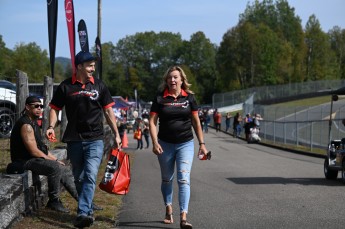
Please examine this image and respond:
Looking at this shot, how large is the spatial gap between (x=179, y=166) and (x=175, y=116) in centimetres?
60

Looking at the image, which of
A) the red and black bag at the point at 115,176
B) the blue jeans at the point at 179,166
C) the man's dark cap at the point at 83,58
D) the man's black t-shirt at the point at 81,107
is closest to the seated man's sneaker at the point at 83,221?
the red and black bag at the point at 115,176

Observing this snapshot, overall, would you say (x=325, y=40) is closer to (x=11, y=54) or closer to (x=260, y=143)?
(x=11, y=54)

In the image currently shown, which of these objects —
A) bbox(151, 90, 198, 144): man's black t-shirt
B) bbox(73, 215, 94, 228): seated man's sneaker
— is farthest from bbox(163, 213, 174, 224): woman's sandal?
bbox(73, 215, 94, 228): seated man's sneaker

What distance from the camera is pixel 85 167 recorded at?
22.5 feet

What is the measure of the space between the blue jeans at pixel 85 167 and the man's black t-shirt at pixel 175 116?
804mm

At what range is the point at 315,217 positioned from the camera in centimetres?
786

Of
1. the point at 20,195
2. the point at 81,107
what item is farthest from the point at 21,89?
the point at 20,195

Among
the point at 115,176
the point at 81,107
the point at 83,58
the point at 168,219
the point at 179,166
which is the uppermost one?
the point at 83,58

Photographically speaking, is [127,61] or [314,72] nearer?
[314,72]

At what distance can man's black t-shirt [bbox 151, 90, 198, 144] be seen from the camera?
7.20 meters

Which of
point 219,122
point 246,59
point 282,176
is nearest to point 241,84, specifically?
Result: point 246,59

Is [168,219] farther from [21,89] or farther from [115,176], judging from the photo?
[21,89]

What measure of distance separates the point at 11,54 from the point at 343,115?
89.3 m

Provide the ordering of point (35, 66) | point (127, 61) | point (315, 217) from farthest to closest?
point (127, 61)
point (35, 66)
point (315, 217)
